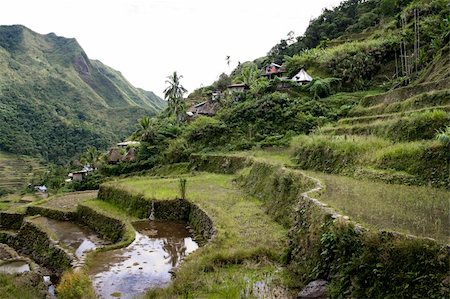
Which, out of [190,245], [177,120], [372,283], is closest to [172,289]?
[372,283]

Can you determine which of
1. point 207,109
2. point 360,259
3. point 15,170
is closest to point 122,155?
point 207,109

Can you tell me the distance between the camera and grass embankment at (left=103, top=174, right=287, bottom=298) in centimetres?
880

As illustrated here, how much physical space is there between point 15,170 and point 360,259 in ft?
302

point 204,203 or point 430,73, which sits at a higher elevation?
point 430,73

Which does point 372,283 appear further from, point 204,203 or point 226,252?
point 204,203

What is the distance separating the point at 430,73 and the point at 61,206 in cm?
2760

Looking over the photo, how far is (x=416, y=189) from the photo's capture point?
9758 millimetres

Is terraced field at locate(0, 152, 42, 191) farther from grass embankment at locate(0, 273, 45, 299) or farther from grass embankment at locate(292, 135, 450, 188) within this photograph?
grass embankment at locate(292, 135, 450, 188)

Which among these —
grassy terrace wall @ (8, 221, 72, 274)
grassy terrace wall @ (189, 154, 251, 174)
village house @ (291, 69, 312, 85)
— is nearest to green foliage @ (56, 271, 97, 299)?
grassy terrace wall @ (8, 221, 72, 274)

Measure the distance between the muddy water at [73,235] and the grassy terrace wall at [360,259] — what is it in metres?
11.5

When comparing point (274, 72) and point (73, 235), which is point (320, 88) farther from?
point (73, 235)

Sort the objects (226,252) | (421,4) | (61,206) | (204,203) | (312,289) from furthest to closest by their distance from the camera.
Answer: (421,4)
(61,206)
(204,203)
(226,252)
(312,289)

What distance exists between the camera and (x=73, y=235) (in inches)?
814

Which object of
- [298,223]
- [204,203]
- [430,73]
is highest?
[430,73]
